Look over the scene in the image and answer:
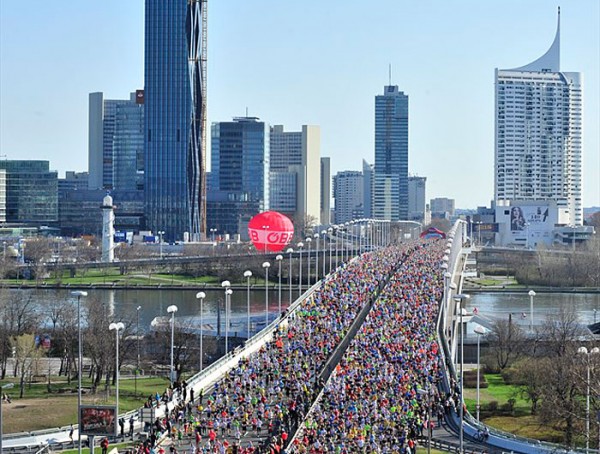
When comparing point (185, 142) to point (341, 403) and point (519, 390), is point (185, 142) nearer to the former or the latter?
point (519, 390)

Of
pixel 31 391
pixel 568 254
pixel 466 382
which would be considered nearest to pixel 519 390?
pixel 466 382

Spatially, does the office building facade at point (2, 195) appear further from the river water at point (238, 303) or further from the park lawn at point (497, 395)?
the park lawn at point (497, 395)

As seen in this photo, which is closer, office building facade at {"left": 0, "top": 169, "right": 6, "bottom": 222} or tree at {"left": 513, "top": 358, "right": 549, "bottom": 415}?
tree at {"left": 513, "top": 358, "right": 549, "bottom": 415}

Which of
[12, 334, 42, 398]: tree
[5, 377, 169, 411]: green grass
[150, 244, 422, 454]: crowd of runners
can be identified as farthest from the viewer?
[12, 334, 42, 398]: tree

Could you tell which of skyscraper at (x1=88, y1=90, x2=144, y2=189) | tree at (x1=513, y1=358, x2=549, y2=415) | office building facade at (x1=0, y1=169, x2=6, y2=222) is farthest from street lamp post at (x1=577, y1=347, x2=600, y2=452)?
skyscraper at (x1=88, y1=90, x2=144, y2=189)

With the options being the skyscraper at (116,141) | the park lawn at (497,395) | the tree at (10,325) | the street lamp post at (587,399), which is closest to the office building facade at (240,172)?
the skyscraper at (116,141)

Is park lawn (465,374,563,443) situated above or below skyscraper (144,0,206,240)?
below

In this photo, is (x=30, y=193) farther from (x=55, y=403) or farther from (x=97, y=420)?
(x=97, y=420)

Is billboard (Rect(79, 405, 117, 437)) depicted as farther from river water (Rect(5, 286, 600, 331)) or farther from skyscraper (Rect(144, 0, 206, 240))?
skyscraper (Rect(144, 0, 206, 240))
